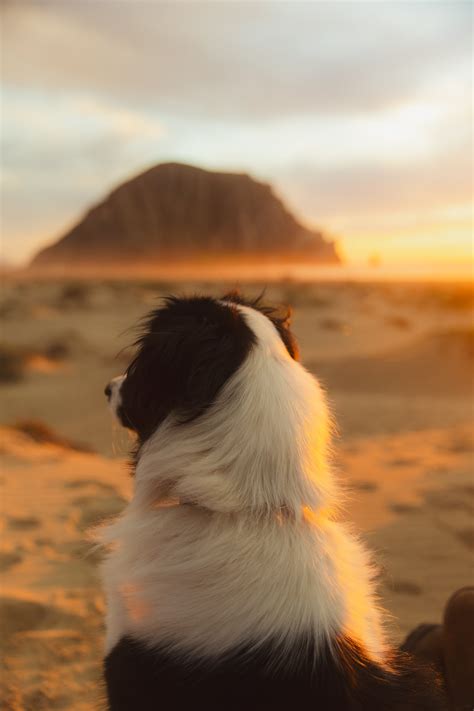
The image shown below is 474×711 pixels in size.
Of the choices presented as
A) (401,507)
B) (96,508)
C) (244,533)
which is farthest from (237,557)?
(401,507)

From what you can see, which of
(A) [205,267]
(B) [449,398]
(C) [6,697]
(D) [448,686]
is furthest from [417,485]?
(A) [205,267]

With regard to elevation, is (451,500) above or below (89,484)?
below

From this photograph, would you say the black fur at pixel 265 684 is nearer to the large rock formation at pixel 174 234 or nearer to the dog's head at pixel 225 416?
the dog's head at pixel 225 416

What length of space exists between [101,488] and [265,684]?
3.91 meters

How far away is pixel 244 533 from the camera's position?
1.59 meters

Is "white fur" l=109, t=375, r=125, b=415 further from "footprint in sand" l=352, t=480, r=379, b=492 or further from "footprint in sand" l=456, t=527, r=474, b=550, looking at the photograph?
"footprint in sand" l=352, t=480, r=379, b=492

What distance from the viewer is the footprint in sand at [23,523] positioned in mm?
4203

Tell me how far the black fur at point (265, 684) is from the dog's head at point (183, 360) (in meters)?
0.64

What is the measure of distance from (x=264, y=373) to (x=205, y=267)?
95.8 feet

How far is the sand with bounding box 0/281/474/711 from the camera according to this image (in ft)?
9.87

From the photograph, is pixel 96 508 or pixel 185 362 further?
pixel 96 508

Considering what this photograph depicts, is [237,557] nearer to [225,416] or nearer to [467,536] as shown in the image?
[225,416]

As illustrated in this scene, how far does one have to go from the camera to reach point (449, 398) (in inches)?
467

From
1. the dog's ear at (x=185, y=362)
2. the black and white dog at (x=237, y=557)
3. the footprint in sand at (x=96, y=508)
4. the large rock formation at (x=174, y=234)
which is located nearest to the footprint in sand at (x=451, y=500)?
the footprint in sand at (x=96, y=508)
